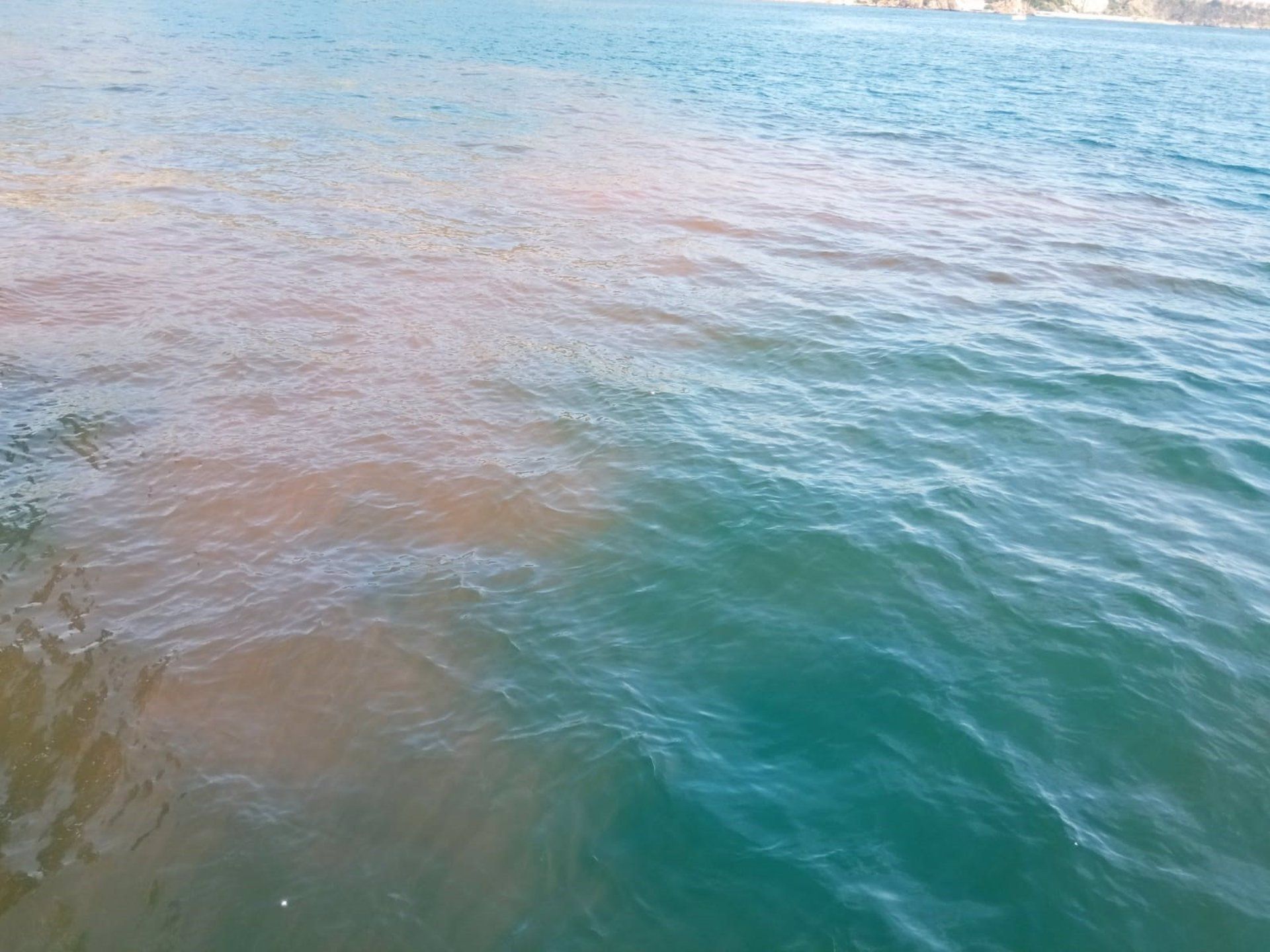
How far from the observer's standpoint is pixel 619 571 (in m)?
11.0

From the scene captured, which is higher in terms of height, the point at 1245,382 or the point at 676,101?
the point at 1245,382

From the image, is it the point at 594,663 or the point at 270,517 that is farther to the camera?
the point at 270,517

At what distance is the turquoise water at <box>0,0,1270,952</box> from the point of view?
727cm

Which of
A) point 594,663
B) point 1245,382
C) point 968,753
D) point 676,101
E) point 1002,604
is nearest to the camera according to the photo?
point 968,753

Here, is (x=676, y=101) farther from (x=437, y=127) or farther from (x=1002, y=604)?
(x=1002, y=604)

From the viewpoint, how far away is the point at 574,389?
15438mm

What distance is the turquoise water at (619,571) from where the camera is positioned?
7.27 m

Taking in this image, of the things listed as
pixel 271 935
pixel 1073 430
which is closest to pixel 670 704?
pixel 271 935

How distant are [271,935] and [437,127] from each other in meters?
34.8

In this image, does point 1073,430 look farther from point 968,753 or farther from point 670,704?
point 670,704

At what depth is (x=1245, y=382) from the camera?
16797mm

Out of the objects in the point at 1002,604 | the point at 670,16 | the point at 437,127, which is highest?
the point at 1002,604

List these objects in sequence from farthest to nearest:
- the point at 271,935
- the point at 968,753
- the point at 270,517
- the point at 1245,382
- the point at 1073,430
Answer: the point at 1245,382 < the point at 1073,430 < the point at 270,517 < the point at 968,753 < the point at 271,935

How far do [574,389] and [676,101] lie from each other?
37519 mm
